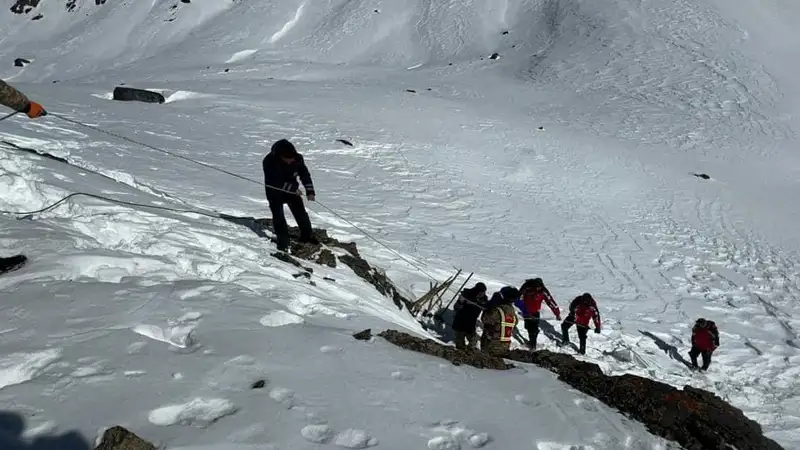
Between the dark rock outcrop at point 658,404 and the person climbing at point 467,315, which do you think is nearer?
the dark rock outcrop at point 658,404

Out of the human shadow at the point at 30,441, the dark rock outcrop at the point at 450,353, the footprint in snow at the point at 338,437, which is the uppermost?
the human shadow at the point at 30,441

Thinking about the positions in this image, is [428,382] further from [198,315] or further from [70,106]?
[70,106]

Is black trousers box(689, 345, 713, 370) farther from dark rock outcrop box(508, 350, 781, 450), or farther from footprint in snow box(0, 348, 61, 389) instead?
footprint in snow box(0, 348, 61, 389)

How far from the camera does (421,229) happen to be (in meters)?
14.7

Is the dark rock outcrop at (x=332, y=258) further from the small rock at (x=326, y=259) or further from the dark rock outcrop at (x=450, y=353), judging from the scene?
the dark rock outcrop at (x=450, y=353)

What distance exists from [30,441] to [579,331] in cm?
835

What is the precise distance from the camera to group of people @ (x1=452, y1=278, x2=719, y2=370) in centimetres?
798

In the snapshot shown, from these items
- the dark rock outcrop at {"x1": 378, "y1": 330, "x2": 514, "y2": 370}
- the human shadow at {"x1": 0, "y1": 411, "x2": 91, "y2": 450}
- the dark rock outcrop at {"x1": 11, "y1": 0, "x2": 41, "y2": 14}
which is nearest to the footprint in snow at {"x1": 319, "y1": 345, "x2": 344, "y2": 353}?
the dark rock outcrop at {"x1": 378, "y1": 330, "x2": 514, "y2": 370}

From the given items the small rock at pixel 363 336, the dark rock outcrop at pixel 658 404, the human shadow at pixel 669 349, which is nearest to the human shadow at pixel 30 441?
the small rock at pixel 363 336

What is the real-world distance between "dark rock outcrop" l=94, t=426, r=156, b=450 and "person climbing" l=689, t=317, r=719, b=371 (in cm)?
895

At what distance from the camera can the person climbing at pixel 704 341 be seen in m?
9.62

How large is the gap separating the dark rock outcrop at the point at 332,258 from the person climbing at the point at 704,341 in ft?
15.4

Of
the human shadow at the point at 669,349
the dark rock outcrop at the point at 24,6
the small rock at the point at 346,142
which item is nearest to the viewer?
the human shadow at the point at 669,349

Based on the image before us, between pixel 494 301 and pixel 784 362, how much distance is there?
5.52 m
